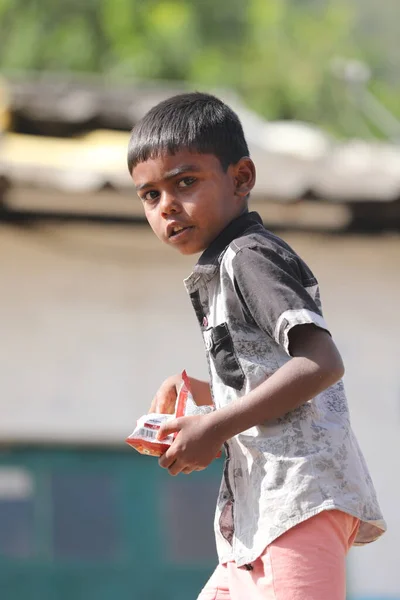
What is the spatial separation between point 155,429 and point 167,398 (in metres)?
0.33

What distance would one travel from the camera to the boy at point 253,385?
2141mm

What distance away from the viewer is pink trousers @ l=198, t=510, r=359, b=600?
2164 millimetres

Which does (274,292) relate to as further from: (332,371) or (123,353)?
(123,353)

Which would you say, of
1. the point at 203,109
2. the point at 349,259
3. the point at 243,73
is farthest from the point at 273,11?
the point at 203,109

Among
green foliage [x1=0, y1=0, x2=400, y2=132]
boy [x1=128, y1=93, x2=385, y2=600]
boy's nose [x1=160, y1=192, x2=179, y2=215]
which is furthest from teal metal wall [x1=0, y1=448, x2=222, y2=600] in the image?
green foliage [x1=0, y1=0, x2=400, y2=132]

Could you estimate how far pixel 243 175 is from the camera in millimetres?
2414

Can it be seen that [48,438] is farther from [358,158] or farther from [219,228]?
[219,228]

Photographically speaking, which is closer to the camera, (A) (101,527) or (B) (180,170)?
(B) (180,170)

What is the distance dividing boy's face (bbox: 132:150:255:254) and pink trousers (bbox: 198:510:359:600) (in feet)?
1.96

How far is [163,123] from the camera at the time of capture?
2348mm

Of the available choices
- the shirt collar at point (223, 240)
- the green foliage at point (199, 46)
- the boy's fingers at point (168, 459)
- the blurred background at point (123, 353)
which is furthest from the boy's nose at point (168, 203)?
the green foliage at point (199, 46)

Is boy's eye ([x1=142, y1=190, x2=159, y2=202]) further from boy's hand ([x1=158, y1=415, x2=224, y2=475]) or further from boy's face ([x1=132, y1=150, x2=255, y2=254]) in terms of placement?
boy's hand ([x1=158, y1=415, x2=224, y2=475])

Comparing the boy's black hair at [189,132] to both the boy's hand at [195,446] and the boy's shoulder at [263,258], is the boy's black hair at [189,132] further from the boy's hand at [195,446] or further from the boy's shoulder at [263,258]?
the boy's hand at [195,446]

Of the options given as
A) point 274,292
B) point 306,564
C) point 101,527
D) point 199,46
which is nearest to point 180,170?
point 274,292
